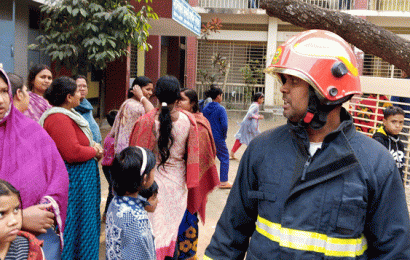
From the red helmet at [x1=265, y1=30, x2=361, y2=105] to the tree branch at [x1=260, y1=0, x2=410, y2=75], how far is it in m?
3.49

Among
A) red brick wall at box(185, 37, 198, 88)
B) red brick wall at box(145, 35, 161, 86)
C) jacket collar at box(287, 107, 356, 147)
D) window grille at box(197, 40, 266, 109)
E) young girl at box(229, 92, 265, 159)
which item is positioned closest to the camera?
jacket collar at box(287, 107, 356, 147)

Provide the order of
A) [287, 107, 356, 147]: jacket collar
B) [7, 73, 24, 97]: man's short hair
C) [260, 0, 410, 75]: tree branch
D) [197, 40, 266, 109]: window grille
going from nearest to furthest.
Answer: [287, 107, 356, 147]: jacket collar → [7, 73, 24, 97]: man's short hair → [260, 0, 410, 75]: tree branch → [197, 40, 266, 109]: window grille

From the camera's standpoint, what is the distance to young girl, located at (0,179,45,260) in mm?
1658

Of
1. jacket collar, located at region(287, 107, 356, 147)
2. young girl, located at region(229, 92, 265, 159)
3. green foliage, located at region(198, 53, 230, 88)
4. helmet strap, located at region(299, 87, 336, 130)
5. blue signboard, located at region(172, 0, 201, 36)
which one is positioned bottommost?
young girl, located at region(229, 92, 265, 159)

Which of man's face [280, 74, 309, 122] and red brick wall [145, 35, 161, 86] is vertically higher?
red brick wall [145, 35, 161, 86]

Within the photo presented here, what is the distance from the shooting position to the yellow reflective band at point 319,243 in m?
1.39

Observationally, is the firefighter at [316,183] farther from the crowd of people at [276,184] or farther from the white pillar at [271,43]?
the white pillar at [271,43]

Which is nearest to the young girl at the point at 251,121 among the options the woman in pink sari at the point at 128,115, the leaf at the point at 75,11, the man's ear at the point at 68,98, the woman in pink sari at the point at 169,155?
the leaf at the point at 75,11

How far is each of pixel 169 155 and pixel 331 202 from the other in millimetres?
1902

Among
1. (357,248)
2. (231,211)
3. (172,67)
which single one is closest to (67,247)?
(231,211)

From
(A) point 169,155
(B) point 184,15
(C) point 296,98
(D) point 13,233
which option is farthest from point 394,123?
(B) point 184,15

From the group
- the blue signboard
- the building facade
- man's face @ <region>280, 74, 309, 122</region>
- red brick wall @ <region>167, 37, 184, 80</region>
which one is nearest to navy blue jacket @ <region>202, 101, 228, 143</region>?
the blue signboard

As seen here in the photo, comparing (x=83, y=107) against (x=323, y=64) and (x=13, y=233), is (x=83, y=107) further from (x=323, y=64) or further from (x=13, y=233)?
(x=323, y=64)

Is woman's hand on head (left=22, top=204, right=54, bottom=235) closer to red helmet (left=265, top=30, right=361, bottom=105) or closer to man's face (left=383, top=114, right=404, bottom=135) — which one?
red helmet (left=265, top=30, right=361, bottom=105)
